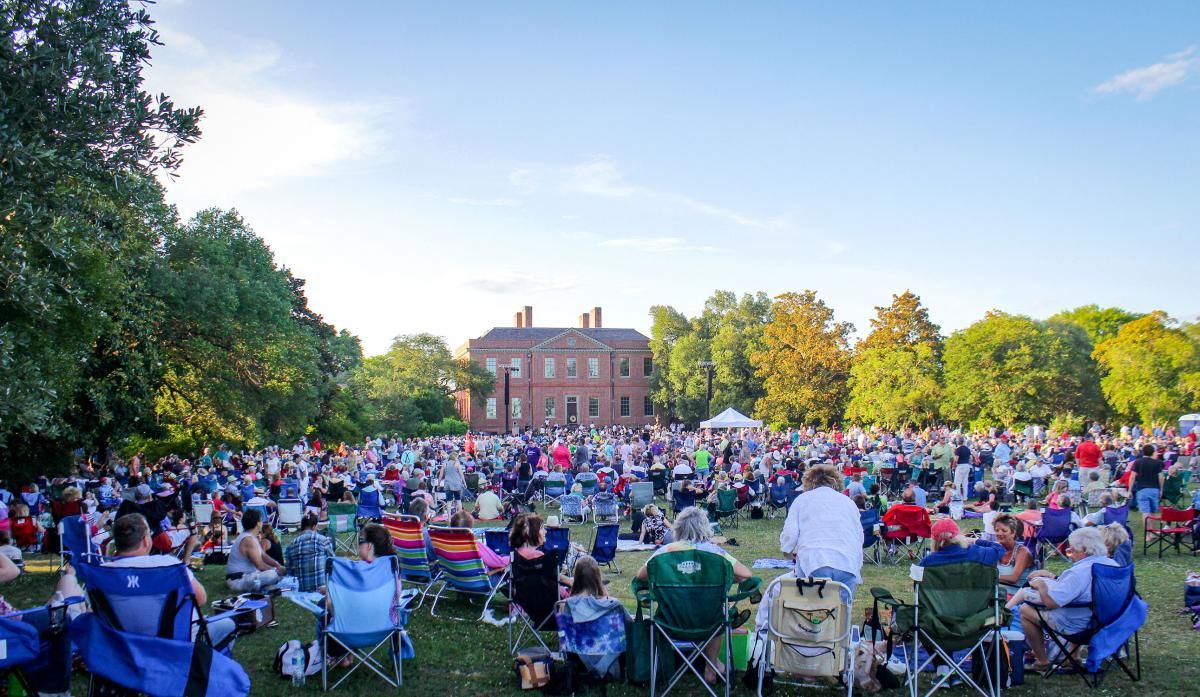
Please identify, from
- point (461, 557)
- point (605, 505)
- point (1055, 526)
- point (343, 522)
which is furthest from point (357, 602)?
point (605, 505)

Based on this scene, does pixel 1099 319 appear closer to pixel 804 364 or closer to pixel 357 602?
pixel 804 364

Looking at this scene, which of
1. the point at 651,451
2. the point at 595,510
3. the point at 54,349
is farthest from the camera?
the point at 651,451

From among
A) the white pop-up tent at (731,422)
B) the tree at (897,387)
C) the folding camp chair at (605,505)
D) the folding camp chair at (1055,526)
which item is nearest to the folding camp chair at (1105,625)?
the folding camp chair at (1055,526)

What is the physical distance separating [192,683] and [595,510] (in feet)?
32.4

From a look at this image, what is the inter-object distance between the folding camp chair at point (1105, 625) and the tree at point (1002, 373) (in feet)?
106

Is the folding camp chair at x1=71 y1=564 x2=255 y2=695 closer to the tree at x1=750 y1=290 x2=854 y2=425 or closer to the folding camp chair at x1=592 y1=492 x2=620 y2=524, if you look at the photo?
the folding camp chair at x1=592 y1=492 x2=620 y2=524

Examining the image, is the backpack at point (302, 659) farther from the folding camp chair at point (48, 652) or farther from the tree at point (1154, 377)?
the tree at point (1154, 377)

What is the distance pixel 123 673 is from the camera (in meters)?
3.98

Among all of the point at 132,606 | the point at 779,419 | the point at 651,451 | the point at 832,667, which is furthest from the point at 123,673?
the point at 779,419

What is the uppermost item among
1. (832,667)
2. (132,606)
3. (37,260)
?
(37,260)

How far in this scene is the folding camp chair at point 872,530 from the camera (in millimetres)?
9719

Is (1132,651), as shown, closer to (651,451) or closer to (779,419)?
(651,451)

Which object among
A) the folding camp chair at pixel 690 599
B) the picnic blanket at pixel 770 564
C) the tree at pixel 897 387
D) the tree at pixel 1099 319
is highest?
the tree at pixel 1099 319

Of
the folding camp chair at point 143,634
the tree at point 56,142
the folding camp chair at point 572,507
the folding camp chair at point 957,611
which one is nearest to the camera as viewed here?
the folding camp chair at point 143,634
